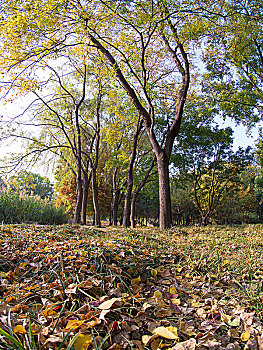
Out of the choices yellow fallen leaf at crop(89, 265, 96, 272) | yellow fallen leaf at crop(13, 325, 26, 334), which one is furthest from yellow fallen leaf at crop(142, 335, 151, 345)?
yellow fallen leaf at crop(89, 265, 96, 272)

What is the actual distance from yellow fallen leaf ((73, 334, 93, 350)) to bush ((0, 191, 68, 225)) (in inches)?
338

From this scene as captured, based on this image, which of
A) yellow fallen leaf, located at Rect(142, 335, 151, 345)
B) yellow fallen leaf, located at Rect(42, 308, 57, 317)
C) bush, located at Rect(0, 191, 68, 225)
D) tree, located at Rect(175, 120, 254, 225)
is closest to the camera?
yellow fallen leaf, located at Rect(142, 335, 151, 345)

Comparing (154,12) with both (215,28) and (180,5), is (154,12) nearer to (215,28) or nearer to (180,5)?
(180,5)

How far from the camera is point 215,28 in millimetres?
7977

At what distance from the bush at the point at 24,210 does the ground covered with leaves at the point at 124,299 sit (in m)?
7.22

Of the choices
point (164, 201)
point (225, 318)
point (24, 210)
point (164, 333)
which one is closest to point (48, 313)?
point (164, 333)

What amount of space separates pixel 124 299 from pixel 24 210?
955 cm

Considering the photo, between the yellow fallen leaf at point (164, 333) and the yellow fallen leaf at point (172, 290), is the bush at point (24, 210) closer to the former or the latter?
the yellow fallen leaf at point (172, 290)

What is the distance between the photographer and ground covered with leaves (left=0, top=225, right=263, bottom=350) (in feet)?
4.47

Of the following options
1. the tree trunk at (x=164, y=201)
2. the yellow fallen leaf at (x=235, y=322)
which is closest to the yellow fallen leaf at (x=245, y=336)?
the yellow fallen leaf at (x=235, y=322)

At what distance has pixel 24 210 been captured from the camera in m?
10.1

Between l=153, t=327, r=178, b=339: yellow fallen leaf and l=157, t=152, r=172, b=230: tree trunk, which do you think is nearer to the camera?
l=153, t=327, r=178, b=339: yellow fallen leaf

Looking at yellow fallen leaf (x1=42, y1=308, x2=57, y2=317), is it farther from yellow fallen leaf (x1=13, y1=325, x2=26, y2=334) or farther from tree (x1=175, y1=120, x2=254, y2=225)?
tree (x1=175, y1=120, x2=254, y2=225)

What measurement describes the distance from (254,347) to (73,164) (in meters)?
11.4
